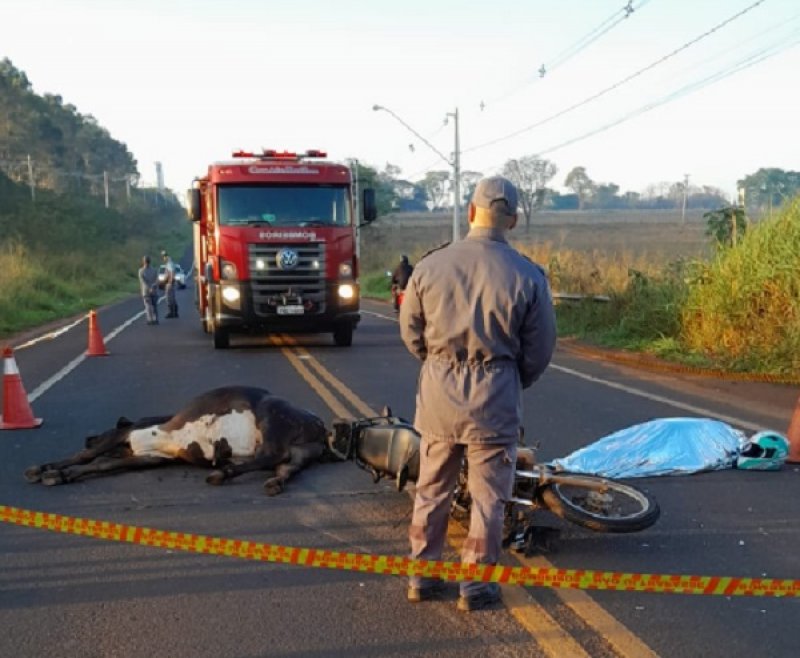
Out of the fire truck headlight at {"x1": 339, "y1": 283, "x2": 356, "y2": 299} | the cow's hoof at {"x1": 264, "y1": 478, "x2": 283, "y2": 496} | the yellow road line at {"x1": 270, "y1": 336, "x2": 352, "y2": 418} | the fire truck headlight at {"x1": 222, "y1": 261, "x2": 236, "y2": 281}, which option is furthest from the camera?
the fire truck headlight at {"x1": 339, "y1": 283, "x2": 356, "y2": 299}

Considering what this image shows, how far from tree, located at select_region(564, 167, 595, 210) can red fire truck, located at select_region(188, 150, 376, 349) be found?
464ft

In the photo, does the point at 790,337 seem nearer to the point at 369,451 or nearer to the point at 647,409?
the point at 647,409

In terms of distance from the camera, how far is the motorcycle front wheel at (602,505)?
5.05 m

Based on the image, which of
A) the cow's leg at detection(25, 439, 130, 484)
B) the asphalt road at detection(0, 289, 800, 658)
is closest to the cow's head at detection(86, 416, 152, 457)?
the cow's leg at detection(25, 439, 130, 484)

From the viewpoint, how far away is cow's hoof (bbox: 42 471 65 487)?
6.62m

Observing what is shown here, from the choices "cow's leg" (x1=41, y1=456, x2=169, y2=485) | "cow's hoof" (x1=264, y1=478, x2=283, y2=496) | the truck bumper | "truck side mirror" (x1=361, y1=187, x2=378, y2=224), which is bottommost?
"cow's hoof" (x1=264, y1=478, x2=283, y2=496)

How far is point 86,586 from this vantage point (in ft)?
15.4

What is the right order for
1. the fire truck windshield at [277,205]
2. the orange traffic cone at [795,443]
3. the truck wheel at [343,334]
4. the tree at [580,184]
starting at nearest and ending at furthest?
1. the orange traffic cone at [795,443]
2. the fire truck windshield at [277,205]
3. the truck wheel at [343,334]
4. the tree at [580,184]

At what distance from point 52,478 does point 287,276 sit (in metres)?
9.38

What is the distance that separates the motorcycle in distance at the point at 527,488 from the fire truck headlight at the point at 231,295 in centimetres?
994

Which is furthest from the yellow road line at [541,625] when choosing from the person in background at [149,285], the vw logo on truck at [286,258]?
the person in background at [149,285]

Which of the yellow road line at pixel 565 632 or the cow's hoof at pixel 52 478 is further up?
the cow's hoof at pixel 52 478

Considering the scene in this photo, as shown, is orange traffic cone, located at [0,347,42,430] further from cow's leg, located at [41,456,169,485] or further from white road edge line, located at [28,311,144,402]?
cow's leg, located at [41,456,169,485]

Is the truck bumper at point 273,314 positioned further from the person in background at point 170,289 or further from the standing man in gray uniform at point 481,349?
the standing man in gray uniform at point 481,349
